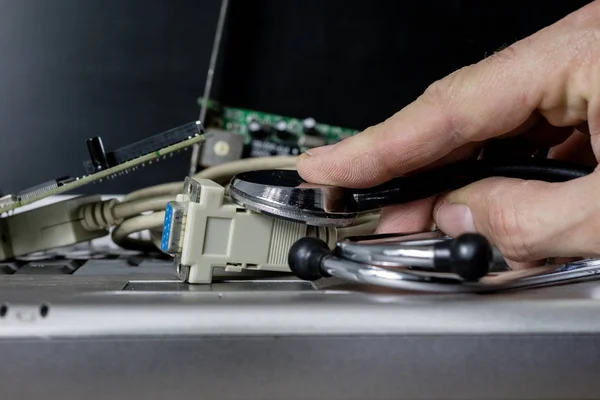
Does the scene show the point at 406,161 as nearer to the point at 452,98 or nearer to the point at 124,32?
the point at 452,98

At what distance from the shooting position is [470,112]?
44 cm

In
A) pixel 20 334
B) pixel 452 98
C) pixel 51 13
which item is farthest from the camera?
pixel 51 13

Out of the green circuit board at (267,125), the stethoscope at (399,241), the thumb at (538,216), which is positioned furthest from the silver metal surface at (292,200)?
the green circuit board at (267,125)

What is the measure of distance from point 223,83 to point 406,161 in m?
0.51

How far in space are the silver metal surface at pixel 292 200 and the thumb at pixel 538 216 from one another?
10 cm

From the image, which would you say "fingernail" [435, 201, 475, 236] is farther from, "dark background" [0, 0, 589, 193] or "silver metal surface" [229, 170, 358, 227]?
"dark background" [0, 0, 589, 193]

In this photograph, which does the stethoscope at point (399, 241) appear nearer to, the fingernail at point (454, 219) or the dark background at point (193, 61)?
the fingernail at point (454, 219)

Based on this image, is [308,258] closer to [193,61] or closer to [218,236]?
[218,236]

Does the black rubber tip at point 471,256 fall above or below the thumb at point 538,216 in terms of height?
below

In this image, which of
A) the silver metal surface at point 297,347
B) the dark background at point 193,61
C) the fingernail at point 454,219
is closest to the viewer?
the silver metal surface at point 297,347

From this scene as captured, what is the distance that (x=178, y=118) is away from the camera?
2.92 ft

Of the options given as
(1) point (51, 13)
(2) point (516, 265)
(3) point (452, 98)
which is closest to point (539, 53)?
(3) point (452, 98)

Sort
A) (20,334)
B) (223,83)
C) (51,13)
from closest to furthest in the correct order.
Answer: (20,334) → (51,13) → (223,83)

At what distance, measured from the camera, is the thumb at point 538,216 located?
0.40 meters
